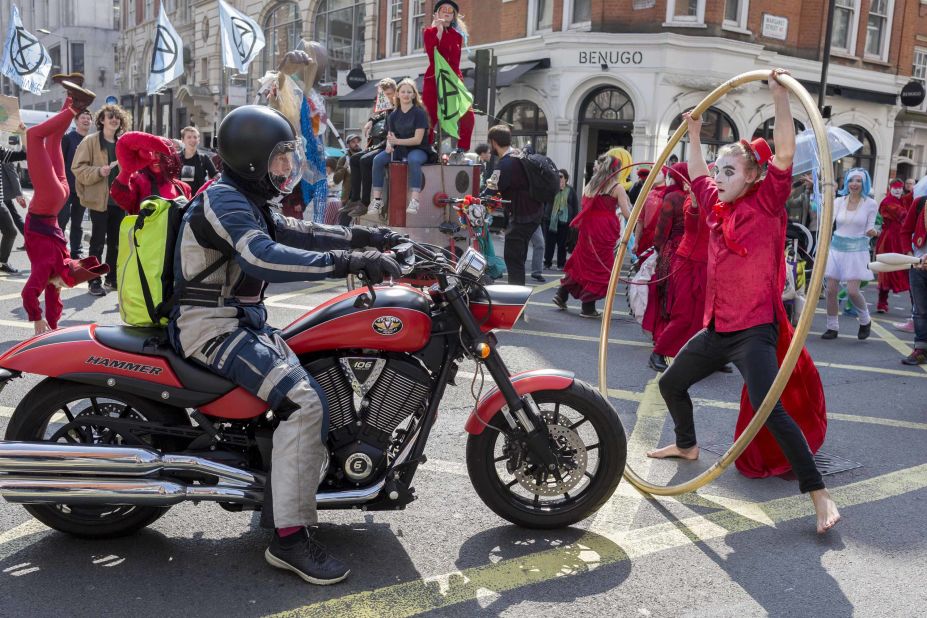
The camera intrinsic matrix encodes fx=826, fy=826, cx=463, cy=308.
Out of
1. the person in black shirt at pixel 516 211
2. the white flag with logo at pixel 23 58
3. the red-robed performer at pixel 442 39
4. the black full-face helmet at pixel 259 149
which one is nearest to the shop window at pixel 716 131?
the person in black shirt at pixel 516 211

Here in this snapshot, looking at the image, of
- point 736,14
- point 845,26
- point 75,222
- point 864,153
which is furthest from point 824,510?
point 864,153

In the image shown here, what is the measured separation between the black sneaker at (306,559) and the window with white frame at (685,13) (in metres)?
20.5

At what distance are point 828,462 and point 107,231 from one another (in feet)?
27.4

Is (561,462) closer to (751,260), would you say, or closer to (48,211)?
(751,260)

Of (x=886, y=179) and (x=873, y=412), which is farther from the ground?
(x=886, y=179)

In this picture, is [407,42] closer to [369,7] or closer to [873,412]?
[369,7]

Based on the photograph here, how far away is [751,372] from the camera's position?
4.03 metres

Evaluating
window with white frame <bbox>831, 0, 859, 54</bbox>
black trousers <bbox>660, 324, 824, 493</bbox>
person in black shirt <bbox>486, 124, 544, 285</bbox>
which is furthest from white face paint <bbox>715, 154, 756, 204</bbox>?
window with white frame <bbox>831, 0, 859, 54</bbox>

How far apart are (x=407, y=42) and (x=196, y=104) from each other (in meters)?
14.9

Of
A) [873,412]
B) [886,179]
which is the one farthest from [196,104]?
[873,412]

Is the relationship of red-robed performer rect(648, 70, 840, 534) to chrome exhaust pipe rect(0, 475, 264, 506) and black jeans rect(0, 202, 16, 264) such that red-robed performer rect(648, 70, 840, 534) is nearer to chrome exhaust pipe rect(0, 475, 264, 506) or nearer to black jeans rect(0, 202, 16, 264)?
chrome exhaust pipe rect(0, 475, 264, 506)

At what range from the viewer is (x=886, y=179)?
85.3 feet

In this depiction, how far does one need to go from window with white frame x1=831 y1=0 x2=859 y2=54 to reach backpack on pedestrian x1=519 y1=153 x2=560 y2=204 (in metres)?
18.2

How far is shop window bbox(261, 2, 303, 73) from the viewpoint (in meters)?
33.3
